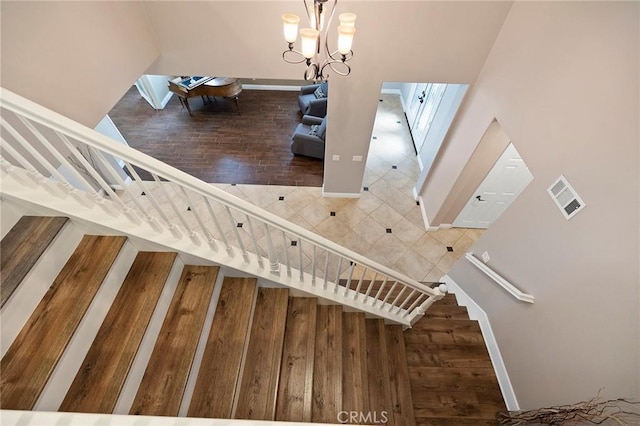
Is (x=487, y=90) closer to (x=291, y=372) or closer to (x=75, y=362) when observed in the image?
(x=291, y=372)

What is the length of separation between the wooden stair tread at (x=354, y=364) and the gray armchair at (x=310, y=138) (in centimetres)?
349

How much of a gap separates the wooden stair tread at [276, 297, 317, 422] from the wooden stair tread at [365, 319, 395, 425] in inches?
27.7

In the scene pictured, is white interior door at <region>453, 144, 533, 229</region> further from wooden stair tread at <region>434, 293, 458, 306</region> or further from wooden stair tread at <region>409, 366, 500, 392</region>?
wooden stair tread at <region>409, 366, 500, 392</region>

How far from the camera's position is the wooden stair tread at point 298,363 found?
196 cm

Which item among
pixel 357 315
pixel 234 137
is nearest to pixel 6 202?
pixel 357 315

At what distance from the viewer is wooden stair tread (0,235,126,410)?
4.25 feet

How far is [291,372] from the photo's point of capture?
→ 210 cm

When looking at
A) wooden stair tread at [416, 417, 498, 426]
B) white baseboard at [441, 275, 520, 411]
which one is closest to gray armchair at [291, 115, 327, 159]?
white baseboard at [441, 275, 520, 411]

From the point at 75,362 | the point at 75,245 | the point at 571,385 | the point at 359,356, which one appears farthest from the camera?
the point at 359,356

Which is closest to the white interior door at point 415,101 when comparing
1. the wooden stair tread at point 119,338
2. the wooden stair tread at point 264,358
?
the wooden stair tread at point 264,358

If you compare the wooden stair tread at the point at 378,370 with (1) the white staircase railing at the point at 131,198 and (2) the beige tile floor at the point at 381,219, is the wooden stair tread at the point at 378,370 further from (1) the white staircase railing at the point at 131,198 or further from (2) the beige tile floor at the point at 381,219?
(2) the beige tile floor at the point at 381,219

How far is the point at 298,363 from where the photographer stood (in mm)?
2133

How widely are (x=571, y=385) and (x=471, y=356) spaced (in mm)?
964

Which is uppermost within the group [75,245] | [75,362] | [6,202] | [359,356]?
[6,202]
